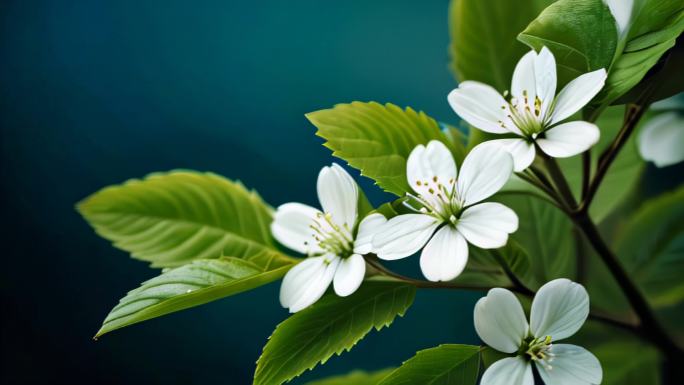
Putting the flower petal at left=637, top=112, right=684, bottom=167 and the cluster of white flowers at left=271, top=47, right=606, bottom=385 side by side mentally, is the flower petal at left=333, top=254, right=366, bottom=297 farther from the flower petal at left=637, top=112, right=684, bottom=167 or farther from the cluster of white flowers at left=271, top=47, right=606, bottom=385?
the flower petal at left=637, top=112, right=684, bottom=167

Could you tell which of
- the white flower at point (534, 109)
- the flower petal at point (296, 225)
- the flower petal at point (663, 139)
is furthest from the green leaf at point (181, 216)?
the flower petal at point (663, 139)

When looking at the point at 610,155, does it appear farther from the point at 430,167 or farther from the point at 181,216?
the point at 181,216

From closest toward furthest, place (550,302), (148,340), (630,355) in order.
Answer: (550,302)
(630,355)
(148,340)

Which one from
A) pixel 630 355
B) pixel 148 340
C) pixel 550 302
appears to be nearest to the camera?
pixel 550 302

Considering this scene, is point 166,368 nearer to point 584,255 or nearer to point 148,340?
point 148,340

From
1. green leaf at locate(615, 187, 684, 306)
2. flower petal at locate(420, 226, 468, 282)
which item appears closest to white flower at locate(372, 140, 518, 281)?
flower petal at locate(420, 226, 468, 282)

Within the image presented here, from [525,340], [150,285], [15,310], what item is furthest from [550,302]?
[15,310]

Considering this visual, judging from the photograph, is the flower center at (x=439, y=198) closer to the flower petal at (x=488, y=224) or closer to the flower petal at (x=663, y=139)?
the flower petal at (x=488, y=224)

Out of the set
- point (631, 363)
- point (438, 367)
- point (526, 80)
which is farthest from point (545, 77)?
point (631, 363)
